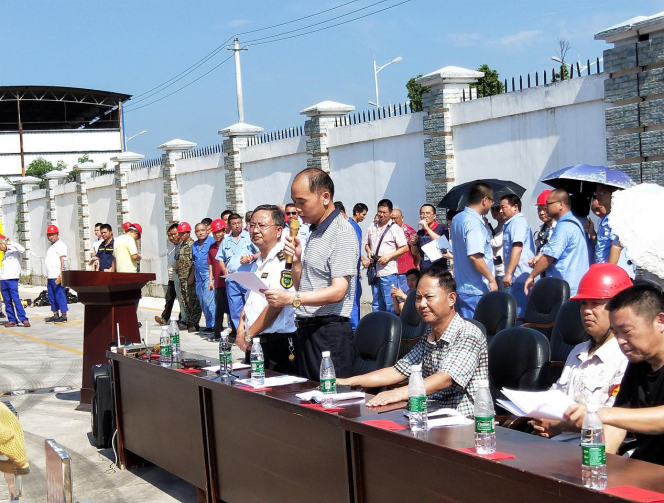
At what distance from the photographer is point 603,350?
183 inches

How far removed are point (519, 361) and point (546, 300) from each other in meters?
2.51

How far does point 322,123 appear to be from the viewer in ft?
54.0

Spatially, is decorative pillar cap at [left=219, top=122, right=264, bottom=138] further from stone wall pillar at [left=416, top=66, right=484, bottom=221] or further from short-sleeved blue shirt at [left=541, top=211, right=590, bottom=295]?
short-sleeved blue shirt at [left=541, top=211, right=590, bottom=295]

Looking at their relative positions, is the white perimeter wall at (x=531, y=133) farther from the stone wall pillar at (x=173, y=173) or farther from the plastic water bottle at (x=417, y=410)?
the stone wall pillar at (x=173, y=173)

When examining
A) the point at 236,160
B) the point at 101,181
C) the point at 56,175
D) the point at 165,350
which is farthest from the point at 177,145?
the point at 165,350

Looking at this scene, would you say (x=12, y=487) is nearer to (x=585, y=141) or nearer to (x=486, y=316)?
(x=486, y=316)

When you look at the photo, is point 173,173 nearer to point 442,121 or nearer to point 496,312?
point 442,121

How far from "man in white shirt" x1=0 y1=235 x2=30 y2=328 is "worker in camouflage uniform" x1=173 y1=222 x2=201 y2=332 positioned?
3.45 meters

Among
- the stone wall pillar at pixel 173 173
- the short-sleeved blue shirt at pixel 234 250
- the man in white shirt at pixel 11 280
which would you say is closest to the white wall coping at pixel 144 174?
the stone wall pillar at pixel 173 173

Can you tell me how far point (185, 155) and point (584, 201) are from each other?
49.0 feet

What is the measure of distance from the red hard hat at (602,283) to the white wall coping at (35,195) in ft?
96.4

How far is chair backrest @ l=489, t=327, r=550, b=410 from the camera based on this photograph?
552cm

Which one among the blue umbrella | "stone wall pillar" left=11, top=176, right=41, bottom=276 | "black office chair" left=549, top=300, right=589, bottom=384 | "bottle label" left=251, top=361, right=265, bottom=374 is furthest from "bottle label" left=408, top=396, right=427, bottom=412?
"stone wall pillar" left=11, top=176, right=41, bottom=276

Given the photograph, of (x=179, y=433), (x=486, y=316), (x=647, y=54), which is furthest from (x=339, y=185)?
(x=179, y=433)
